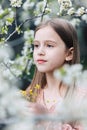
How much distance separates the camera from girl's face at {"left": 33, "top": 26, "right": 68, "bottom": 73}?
202 cm

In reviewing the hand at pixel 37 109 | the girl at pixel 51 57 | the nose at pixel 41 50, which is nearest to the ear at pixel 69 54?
the girl at pixel 51 57

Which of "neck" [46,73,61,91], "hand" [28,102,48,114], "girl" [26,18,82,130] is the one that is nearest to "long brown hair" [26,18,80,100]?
"girl" [26,18,82,130]

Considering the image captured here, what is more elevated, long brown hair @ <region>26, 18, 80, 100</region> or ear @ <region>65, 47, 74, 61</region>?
long brown hair @ <region>26, 18, 80, 100</region>

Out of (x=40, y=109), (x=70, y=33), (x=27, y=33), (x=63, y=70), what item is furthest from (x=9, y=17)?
(x=63, y=70)

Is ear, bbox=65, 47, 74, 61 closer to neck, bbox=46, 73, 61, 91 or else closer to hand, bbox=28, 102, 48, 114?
neck, bbox=46, 73, 61, 91

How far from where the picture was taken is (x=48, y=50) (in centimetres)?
204

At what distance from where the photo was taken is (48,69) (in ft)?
6.79

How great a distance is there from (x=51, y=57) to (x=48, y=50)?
1.4 inches

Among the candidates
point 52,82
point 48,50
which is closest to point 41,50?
point 48,50

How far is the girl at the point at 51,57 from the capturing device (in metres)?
2.04

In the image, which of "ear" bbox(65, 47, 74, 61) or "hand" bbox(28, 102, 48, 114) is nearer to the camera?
"hand" bbox(28, 102, 48, 114)

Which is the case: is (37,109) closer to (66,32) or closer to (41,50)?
(41,50)

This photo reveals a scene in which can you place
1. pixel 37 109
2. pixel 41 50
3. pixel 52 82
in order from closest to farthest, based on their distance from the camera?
pixel 37 109 → pixel 41 50 → pixel 52 82

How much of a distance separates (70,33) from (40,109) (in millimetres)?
586
